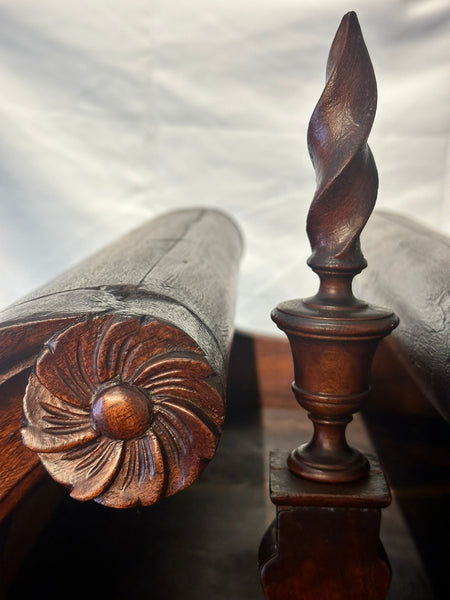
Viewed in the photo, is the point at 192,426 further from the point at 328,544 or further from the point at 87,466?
the point at 328,544

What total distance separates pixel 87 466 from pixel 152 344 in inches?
4.5

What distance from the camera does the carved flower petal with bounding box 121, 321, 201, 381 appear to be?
474mm

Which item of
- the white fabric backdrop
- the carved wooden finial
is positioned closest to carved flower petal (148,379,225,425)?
the carved wooden finial

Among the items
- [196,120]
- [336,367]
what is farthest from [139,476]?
[196,120]

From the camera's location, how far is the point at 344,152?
56 centimetres

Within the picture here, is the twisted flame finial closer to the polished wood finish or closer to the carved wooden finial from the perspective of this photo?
the carved wooden finial

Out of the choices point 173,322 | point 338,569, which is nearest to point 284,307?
point 173,322

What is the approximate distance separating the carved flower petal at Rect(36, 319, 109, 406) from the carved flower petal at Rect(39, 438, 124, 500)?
0.04m

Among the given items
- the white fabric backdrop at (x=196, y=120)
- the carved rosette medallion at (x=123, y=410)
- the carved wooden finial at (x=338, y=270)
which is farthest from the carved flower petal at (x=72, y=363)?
the white fabric backdrop at (x=196, y=120)

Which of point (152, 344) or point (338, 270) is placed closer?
point (152, 344)

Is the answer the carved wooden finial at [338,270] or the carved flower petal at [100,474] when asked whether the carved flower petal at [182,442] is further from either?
the carved wooden finial at [338,270]

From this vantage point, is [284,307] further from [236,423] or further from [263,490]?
[236,423]

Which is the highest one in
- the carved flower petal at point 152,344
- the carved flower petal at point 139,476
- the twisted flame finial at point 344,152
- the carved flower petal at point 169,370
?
the twisted flame finial at point 344,152

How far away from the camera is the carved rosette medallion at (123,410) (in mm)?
474
